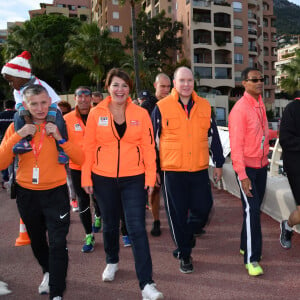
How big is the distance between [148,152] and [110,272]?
1.36 m

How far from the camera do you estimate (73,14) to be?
80.2 m

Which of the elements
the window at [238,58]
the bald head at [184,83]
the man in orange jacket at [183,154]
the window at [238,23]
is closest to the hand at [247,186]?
the man in orange jacket at [183,154]

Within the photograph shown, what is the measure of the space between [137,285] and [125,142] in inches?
58.5

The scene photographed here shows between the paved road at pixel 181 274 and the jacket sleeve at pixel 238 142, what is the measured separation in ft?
3.58

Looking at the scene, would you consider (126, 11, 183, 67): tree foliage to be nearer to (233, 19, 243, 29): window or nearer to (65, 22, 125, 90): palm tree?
(233, 19, 243, 29): window

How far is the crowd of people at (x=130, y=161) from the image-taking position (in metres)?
3.05

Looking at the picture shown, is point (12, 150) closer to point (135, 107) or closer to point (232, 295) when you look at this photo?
point (135, 107)

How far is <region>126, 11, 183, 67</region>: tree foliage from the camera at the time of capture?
4656 centimetres

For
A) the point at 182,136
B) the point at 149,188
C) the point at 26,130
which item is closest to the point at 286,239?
the point at 182,136

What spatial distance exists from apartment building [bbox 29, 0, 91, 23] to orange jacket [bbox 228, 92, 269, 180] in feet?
245

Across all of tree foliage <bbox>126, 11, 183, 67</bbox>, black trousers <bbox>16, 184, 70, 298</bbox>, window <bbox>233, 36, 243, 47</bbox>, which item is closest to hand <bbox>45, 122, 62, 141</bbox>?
black trousers <bbox>16, 184, 70, 298</bbox>

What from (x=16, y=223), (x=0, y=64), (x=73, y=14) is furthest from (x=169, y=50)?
(x=16, y=223)

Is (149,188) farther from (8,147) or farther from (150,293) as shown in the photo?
(8,147)

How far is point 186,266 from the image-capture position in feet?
12.6
